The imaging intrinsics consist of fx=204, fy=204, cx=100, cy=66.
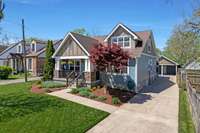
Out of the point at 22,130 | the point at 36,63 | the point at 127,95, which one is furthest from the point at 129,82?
the point at 36,63

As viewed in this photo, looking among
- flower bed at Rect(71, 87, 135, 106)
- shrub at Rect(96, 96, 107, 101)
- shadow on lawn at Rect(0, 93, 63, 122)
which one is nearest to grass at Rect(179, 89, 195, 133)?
flower bed at Rect(71, 87, 135, 106)

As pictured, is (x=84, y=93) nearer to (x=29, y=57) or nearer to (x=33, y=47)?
(x=29, y=57)

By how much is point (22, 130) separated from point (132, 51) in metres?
14.9

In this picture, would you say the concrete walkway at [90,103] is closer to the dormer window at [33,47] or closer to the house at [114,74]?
the house at [114,74]

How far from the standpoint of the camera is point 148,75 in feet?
85.6

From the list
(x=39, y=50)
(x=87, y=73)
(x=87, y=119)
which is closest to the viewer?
(x=87, y=119)

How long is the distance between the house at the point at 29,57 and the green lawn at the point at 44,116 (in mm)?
19998

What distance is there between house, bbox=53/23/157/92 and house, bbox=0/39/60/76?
37.6ft

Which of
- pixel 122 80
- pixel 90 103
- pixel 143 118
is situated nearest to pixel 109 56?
pixel 90 103

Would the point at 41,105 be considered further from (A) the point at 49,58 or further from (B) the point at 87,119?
(A) the point at 49,58

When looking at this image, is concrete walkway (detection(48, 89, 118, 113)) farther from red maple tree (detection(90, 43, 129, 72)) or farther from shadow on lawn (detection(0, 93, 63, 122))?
red maple tree (detection(90, 43, 129, 72))

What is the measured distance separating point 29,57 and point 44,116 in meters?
26.6

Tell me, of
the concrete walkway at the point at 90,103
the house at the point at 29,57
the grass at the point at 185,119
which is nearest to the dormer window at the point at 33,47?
the house at the point at 29,57

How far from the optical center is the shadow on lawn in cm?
1125
